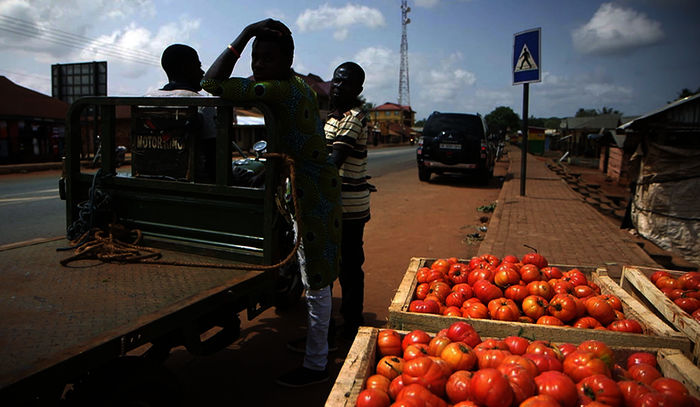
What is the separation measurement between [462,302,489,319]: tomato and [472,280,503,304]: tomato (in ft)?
0.53

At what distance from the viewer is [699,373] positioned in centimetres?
198

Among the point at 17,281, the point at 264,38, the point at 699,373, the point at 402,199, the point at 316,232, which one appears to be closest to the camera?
the point at 699,373

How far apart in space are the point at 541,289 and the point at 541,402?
1508mm

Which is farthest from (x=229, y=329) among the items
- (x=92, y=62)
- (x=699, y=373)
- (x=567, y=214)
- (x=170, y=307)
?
(x=92, y=62)

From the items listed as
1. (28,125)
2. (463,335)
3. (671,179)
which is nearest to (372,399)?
(463,335)

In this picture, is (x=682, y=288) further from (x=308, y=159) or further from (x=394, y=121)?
(x=394, y=121)

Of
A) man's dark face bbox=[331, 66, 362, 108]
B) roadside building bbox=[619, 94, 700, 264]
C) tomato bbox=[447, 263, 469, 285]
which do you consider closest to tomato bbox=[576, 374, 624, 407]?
tomato bbox=[447, 263, 469, 285]

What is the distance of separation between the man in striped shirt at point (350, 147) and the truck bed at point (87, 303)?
3.44 feet

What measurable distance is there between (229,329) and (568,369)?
1.76 m

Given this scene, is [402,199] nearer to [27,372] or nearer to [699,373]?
[699,373]

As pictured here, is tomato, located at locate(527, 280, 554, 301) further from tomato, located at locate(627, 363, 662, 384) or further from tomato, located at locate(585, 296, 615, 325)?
tomato, located at locate(627, 363, 662, 384)

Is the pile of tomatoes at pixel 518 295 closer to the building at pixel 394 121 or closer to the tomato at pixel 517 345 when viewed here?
the tomato at pixel 517 345

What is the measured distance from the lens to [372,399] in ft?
5.96

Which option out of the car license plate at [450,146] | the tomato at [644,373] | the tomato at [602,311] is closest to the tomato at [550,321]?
the tomato at [602,311]
